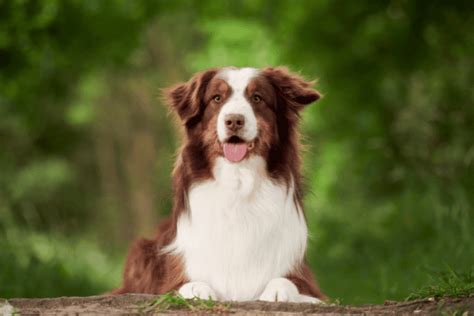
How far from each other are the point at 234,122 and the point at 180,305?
4.08 feet

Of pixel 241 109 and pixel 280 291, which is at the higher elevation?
pixel 241 109

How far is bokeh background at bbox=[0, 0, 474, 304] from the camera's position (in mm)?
9703

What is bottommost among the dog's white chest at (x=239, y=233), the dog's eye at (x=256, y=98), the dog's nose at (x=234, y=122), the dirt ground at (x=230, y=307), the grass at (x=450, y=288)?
the dirt ground at (x=230, y=307)

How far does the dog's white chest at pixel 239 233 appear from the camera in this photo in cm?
541

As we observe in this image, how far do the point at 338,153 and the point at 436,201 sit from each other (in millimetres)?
5831

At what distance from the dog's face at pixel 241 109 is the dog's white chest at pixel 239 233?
0.13 metres

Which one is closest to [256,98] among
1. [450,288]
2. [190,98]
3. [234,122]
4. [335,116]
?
[234,122]

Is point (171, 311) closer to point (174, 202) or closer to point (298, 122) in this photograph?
point (174, 202)

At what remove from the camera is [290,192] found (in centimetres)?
571

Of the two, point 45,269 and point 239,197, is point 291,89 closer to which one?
point 239,197

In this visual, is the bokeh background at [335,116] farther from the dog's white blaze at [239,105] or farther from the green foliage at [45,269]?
the dog's white blaze at [239,105]

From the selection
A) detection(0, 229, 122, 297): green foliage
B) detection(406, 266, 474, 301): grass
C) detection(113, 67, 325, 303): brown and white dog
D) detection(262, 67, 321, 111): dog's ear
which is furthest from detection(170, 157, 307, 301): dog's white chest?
detection(0, 229, 122, 297): green foliage

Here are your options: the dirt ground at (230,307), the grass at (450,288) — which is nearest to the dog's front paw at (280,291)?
the dirt ground at (230,307)

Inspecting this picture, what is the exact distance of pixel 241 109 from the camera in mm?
5297
